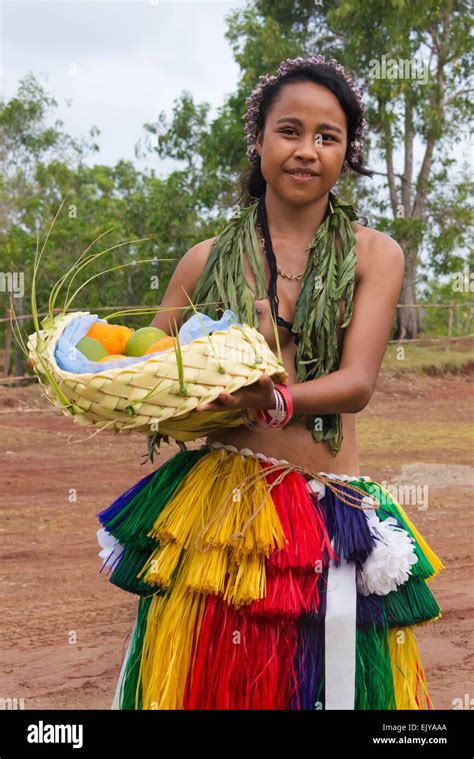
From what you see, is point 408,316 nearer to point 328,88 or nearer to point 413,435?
point 413,435

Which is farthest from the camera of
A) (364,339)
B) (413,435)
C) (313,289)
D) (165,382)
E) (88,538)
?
(413,435)

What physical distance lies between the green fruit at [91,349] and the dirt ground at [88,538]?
535mm

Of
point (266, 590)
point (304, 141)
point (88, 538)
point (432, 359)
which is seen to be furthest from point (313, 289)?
point (432, 359)

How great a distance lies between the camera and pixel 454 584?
15.8ft

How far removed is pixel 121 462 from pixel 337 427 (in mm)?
5422

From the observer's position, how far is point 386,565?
2.30 metres

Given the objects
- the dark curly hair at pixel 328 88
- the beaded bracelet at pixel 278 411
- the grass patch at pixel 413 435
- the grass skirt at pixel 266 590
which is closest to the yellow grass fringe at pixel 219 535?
the grass skirt at pixel 266 590

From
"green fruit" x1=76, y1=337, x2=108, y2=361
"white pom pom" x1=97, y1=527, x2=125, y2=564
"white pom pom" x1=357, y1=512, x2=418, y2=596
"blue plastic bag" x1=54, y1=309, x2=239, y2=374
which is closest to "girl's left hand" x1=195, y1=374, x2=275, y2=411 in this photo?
"blue plastic bag" x1=54, y1=309, x2=239, y2=374

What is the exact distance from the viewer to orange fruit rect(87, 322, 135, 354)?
2135 mm

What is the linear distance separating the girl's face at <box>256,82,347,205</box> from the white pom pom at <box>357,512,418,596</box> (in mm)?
826

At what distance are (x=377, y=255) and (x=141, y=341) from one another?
0.65 meters

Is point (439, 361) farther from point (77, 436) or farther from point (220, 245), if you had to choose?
point (220, 245)

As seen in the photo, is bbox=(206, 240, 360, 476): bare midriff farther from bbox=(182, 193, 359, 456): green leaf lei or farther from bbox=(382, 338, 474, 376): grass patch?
bbox=(382, 338, 474, 376): grass patch

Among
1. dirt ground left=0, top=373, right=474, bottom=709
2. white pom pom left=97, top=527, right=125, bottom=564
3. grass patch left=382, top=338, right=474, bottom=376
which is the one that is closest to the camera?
white pom pom left=97, top=527, right=125, bottom=564
